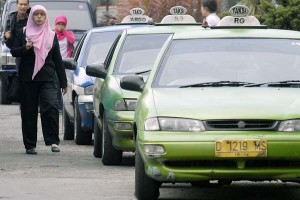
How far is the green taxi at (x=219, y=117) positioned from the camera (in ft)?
33.2

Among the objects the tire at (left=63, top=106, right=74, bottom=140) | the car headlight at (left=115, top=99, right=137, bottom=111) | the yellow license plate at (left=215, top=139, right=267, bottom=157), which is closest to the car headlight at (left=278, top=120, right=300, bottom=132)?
the yellow license plate at (left=215, top=139, right=267, bottom=157)

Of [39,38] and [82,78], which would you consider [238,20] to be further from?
[82,78]

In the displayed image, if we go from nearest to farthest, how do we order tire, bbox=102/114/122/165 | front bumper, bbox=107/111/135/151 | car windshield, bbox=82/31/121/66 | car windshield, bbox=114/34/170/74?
front bumper, bbox=107/111/135/151 → tire, bbox=102/114/122/165 → car windshield, bbox=114/34/170/74 → car windshield, bbox=82/31/121/66

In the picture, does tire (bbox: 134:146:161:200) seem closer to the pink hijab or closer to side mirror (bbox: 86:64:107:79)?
side mirror (bbox: 86:64:107:79)

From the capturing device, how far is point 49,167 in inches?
552

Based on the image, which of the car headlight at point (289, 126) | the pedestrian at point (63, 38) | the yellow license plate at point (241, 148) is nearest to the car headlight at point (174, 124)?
the yellow license plate at point (241, 148)

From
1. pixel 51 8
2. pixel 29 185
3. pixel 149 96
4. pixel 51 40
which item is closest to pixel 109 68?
pixel 51 40

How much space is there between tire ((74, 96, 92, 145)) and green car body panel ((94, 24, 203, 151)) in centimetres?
155

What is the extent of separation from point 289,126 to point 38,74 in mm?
5994

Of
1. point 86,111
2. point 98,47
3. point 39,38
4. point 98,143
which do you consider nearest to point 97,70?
point 98,143

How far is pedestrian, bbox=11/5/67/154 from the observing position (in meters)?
15.7

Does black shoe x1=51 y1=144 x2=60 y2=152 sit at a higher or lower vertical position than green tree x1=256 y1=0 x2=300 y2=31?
lower

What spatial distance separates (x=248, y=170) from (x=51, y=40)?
624 centimetres

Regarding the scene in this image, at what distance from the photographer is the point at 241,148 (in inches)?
398
